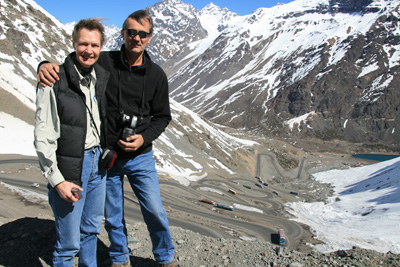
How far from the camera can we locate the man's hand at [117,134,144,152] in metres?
4.58

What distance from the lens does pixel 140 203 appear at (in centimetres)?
520

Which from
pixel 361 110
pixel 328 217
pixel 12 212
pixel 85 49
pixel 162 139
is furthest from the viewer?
pixel 361 110

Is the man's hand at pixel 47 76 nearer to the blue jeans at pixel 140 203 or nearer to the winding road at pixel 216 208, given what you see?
the blue jeans at pixel 140 203

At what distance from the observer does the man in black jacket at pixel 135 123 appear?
15.4ft

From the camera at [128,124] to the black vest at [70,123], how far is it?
610mm

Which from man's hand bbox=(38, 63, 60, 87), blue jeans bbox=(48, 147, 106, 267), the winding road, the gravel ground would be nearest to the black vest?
man's hand bbox=(38, 63, 60, 87)

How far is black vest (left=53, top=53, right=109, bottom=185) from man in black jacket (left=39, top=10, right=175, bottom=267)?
2.10 ft

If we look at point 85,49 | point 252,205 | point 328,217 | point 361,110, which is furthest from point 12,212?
point 361,110

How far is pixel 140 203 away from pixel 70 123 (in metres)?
1.89

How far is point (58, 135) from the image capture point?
3.95 m

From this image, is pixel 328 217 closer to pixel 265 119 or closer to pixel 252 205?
pixel 252 205

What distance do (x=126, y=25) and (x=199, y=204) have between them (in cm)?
3407

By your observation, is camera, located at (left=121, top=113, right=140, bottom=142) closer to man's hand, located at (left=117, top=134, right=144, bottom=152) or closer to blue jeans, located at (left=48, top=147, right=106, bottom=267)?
man's hand, located at (left=117, top=134, right=144, bottom=152)

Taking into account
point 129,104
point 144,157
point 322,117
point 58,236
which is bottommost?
point 58,236
